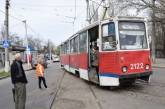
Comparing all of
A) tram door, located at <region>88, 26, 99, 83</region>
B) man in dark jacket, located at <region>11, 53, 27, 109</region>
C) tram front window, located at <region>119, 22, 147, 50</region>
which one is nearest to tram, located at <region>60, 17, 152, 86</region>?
tram front window, located at <region>119, 22, 147, 50</region>

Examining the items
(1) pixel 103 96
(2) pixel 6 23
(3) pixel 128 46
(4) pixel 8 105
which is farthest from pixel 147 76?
(2) pixel 6 23

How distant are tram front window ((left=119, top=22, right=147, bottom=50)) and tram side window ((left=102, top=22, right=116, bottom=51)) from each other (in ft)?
1.10

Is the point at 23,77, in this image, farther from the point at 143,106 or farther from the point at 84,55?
the point at 84,55

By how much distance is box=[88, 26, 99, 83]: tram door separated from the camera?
15.6 meters

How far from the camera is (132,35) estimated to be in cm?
1381

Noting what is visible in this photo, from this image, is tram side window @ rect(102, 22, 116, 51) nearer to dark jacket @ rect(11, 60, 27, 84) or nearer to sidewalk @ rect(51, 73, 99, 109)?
sidewalk @ rect(51, 73, 99, 109)

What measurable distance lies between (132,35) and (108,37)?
3.34 feet

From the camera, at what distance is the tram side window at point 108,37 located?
1370 cm

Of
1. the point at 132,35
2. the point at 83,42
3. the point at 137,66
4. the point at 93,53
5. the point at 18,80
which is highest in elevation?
the point at 132,35

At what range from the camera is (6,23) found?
111ft

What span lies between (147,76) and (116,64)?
1.65 m

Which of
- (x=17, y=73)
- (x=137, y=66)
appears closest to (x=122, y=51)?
(x=137, y=66)

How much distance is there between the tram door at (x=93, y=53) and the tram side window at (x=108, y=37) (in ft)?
3.81

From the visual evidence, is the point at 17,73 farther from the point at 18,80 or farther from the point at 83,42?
the point at 83,42
